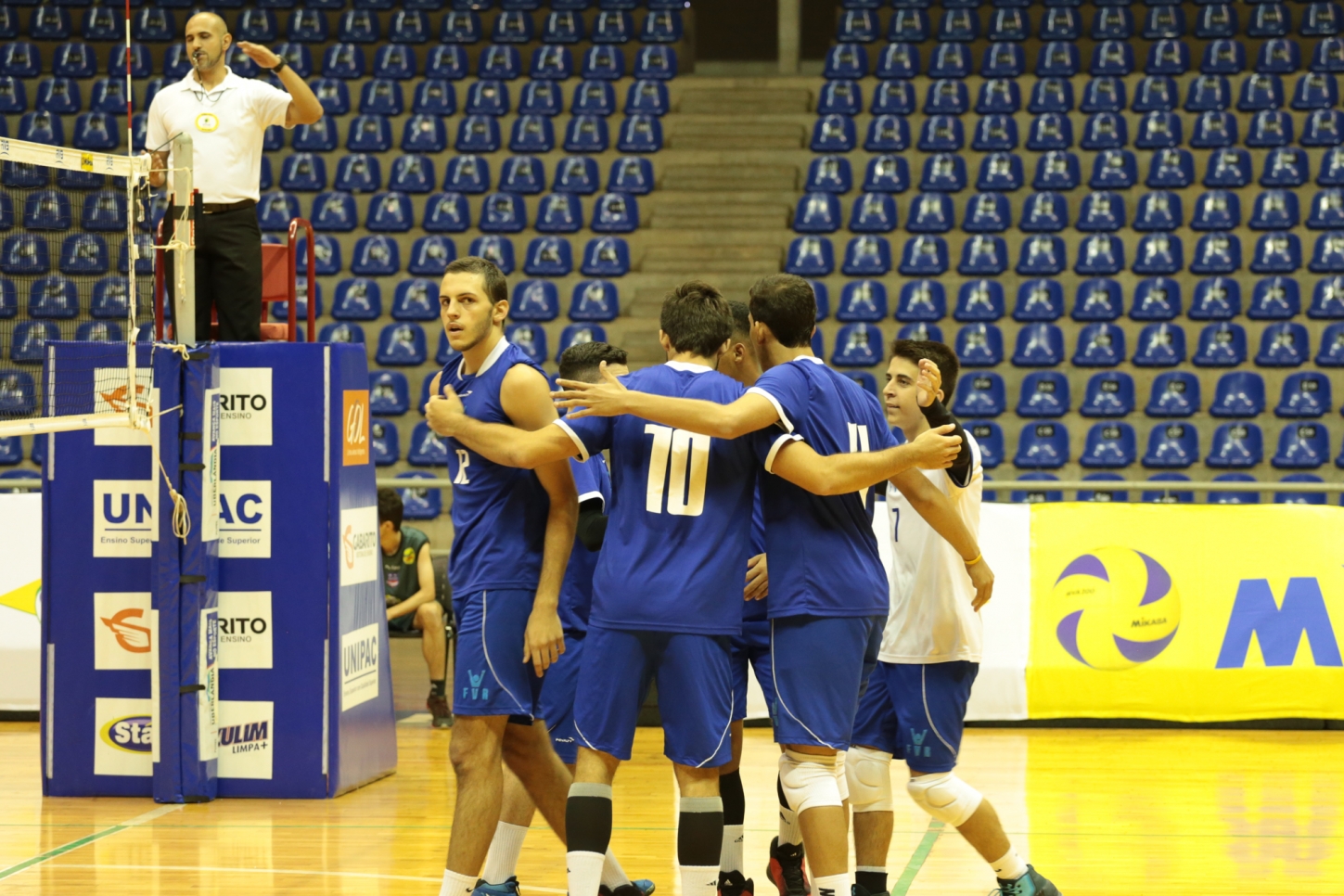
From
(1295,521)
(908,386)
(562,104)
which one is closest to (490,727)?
(908,386)

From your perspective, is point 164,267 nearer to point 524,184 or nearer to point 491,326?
point 491,326

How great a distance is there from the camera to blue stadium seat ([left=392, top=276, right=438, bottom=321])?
16.0 meters

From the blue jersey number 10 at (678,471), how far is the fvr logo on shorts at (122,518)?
150 inches

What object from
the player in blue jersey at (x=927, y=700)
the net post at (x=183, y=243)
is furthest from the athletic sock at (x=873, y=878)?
the net post at (x=183, y=243)

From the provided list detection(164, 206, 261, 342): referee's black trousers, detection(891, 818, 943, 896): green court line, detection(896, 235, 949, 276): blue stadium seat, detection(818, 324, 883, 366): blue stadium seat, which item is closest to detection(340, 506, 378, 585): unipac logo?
detection(164, 206, 261, 342): referee's black trousers

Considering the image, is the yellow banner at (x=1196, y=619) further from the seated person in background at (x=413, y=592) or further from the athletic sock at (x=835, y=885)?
the athletic sock at (x=835, y=885)

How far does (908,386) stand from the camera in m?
5.15

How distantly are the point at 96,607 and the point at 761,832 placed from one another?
3463mm

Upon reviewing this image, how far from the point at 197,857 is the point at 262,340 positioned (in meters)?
2.85

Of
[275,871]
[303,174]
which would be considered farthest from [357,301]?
[275,871]

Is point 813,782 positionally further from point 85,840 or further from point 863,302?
point 863,302

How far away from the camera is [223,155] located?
7.48 meters

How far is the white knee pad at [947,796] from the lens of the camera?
509 centimetres

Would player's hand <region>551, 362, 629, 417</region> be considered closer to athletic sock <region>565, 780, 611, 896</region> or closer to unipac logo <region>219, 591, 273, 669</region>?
athletic sock <region>565, 780, 611, 896</region>
